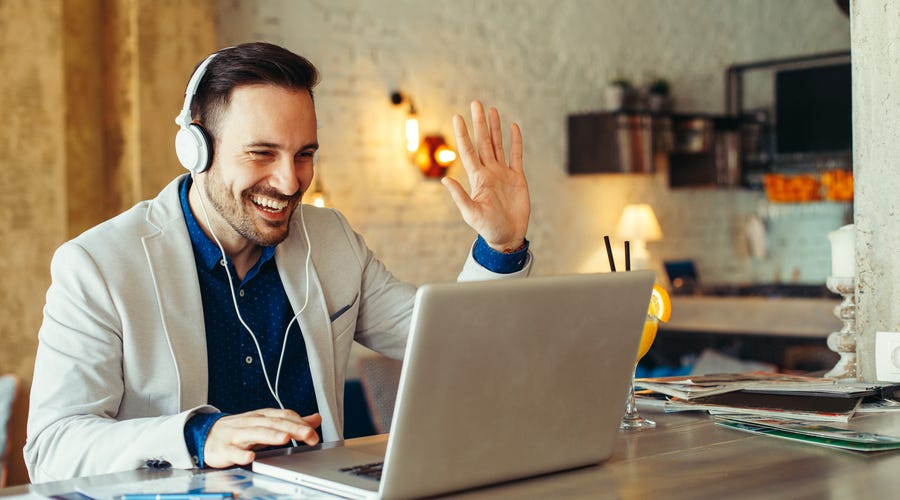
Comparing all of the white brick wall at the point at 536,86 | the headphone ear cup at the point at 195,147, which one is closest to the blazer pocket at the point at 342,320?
the headphone ear cup at the point at 195,147

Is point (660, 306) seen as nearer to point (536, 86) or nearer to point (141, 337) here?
point (141, 337)

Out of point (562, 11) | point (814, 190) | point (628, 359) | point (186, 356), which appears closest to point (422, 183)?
point (562, 11)

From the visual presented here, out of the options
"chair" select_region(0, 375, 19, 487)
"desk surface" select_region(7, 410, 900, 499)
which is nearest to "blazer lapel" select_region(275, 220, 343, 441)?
"desk surface" select_region(7, 410, 900, 499)

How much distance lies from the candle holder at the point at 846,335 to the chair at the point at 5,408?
3029 mm

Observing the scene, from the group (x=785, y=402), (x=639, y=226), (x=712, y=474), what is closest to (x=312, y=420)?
(x=712, y=474)

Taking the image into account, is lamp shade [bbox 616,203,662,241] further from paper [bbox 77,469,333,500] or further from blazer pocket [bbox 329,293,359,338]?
paper [bbox 77,469,333,500]

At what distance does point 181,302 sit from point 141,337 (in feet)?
0.37

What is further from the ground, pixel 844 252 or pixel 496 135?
pixel 496 135

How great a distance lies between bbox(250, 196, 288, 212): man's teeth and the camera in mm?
2168

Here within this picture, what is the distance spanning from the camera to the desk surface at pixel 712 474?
1405 mm

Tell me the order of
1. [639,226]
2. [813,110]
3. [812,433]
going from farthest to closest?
[813,110] < [639,226] < [812,433]

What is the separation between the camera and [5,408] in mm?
4270

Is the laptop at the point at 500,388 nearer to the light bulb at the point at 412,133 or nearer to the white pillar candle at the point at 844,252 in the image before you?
the white pillar candle at the point at 844,252

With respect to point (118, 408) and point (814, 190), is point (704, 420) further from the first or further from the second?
point (814, 190)
